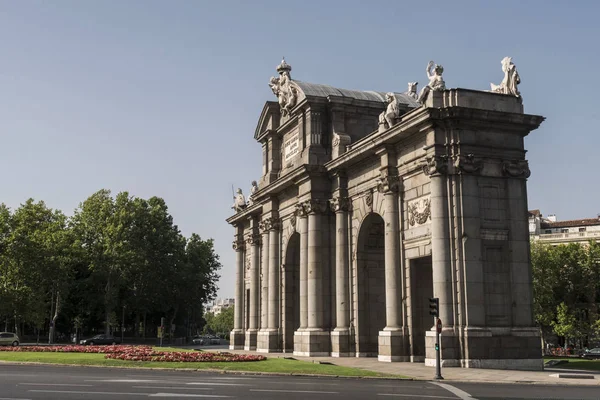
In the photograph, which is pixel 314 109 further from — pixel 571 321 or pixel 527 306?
pixel 571 321

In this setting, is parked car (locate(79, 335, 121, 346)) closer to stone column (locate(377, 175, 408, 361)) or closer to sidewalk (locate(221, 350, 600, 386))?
stone column (locate(377, 175, 408, 361))

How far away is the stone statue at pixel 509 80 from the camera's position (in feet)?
111

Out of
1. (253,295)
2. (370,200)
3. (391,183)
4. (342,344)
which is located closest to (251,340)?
(253,295)

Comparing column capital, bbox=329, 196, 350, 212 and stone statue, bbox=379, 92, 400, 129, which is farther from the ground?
stone statue, bbox=379, 92, 400, 129

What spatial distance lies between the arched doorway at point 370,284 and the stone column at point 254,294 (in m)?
17.2

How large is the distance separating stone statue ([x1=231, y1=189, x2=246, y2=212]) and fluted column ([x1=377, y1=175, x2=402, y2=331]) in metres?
29.5

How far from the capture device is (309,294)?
4316cm

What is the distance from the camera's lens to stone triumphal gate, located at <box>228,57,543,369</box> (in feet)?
102

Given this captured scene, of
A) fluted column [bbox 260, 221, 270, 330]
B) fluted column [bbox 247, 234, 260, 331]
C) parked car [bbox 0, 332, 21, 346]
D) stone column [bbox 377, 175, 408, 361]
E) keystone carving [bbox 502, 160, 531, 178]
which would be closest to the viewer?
keystone carving [bbox 502, 160, 531, 178]

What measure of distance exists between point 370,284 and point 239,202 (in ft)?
87.7

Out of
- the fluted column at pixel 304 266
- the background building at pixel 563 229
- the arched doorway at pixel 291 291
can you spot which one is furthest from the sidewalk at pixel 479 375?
the background building at pixel 563 229

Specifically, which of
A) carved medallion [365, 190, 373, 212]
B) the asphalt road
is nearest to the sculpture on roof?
carved medallion [365, 190, 373, 212]

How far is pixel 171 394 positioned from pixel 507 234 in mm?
20078

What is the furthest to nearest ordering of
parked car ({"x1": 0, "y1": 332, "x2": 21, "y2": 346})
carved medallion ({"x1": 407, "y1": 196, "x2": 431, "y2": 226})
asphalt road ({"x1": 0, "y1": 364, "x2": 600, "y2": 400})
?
parked car ({"x1": 0, "y1": 332, "x2": 21, "y2": 346})
carved medallion ({"x1": 407, "y1": 196, "x2": 431, "y2": 226})
asphalt road ({"x1": 0, "y1": 364, "x2": 600, "y2": 400})
